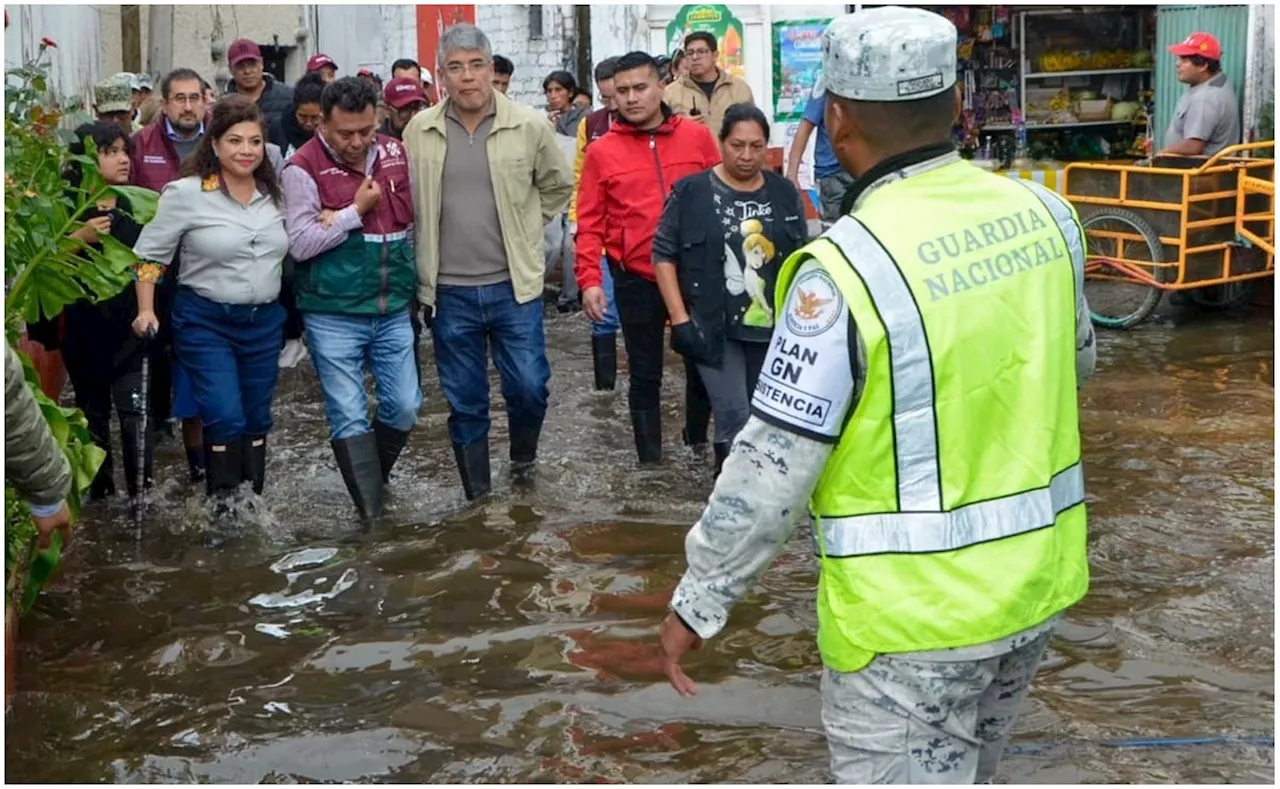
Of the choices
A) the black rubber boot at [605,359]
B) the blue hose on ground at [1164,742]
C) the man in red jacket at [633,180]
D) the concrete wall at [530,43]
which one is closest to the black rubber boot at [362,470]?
the man in red jacket at [633,180]

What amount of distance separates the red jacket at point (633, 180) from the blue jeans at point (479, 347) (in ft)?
1.22

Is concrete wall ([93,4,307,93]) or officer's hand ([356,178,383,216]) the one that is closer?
officer's hand ([356,178,383,216])

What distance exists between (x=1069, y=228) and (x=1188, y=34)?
12.5 metres

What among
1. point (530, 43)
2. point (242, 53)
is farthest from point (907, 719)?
point (530, 43)

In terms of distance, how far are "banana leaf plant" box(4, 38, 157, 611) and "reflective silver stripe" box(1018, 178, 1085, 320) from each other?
10.3 ft

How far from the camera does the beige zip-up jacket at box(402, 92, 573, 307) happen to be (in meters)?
7.29

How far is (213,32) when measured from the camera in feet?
64.7

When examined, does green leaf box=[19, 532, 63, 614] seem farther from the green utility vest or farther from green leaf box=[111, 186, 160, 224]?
the green utility vest

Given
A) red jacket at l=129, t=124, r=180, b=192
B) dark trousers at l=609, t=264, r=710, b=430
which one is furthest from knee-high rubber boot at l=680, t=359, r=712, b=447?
red jacket at l=129, t=124, r=180, b=192

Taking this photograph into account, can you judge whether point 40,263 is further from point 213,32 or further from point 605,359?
point 213,32

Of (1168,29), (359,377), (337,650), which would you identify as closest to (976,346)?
(337,650)

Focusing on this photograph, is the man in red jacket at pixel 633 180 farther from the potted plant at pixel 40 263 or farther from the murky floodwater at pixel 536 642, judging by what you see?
the potted plant at pixel 40 263

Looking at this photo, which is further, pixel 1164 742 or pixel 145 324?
pixel 145 324

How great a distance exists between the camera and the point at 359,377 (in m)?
7.28
